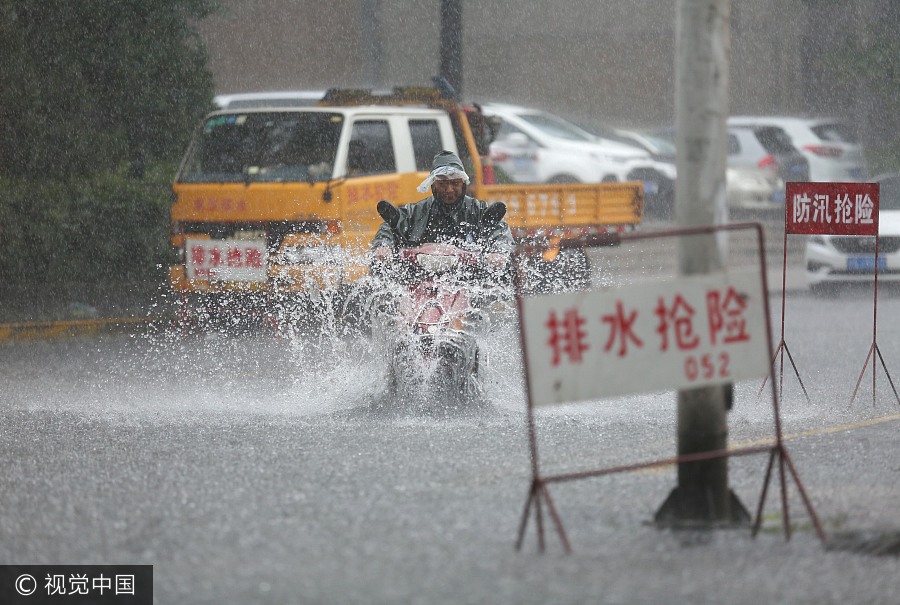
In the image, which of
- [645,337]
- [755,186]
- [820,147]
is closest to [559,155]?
[755,186]

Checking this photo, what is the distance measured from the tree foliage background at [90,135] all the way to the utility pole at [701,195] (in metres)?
10.5

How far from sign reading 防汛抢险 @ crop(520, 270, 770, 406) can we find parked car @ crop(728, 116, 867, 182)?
65.5 ft

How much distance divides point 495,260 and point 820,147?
17.1 metres

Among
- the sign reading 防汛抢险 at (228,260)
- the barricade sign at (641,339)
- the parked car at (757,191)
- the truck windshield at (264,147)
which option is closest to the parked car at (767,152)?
the parked car at (757,191)

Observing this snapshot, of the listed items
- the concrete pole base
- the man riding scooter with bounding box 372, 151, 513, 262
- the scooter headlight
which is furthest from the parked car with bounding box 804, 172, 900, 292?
the concrete pole base

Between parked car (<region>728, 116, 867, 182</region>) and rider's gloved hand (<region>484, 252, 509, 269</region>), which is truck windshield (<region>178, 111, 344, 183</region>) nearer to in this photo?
rider's gloved hand (<region>484, 252, 509, 269</region>)

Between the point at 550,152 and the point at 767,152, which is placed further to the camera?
the point at 767,152

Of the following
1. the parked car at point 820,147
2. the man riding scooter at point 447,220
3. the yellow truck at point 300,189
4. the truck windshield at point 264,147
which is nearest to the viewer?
the man riding scooter at point 447,220

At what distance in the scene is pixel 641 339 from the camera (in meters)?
5.65

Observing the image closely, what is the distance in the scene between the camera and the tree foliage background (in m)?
15.4

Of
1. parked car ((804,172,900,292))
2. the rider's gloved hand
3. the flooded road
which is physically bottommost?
parked car ((804,172,900,292))

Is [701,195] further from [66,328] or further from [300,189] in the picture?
[66,328]

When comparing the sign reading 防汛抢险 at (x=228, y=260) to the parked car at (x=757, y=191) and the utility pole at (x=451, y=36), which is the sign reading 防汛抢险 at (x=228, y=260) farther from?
the parked car at (x=757, y=191)

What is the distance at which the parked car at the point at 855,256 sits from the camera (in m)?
17.9
